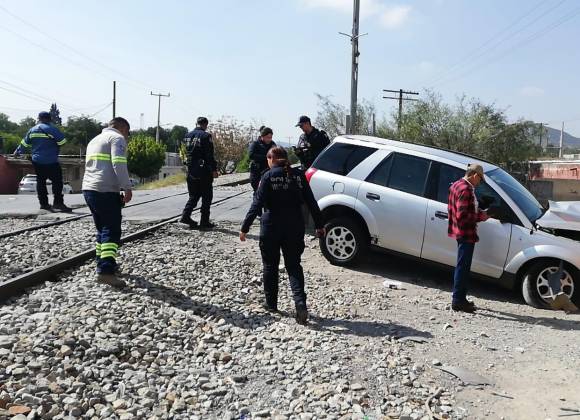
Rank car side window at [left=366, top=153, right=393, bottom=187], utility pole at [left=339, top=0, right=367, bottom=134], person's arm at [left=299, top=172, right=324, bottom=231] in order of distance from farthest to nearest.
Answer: utility pole at [left=339, top=0, right=367, bottom=134] → car side window at [left=366, top=153, right=393, bottom=187] → person's arm at [left=299, top=172, right=324, bottom=231]

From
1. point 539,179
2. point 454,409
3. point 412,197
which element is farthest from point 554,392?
point 539,179

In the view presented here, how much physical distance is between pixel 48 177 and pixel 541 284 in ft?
29.4

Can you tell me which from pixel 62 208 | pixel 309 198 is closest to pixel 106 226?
pixel 309 198

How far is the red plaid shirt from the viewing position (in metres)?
6.09

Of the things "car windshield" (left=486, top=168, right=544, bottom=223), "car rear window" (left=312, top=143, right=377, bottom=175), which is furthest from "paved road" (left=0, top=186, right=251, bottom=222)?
"car windshield" (left=486, top=168, right=544, bottom=223)

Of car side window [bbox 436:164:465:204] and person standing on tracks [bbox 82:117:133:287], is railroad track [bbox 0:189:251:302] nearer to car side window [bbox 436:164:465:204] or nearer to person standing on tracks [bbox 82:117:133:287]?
person standing on tracks [bbox 82:117:133:287]

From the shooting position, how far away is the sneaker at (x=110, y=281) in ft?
19.3

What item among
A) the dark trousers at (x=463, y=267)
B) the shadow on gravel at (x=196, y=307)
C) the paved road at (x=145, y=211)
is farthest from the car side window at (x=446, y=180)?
the paved road at (x=145, y=211)

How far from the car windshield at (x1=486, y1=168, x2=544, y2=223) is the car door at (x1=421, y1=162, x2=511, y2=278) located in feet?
0.89

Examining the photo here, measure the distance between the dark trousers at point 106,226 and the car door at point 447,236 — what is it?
153 inches

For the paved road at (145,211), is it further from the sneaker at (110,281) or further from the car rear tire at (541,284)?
the car rear tire at (541,284)

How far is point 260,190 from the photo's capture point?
17.8ft

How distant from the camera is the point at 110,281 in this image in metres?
5.89

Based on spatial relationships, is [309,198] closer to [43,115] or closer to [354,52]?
[43,115]
